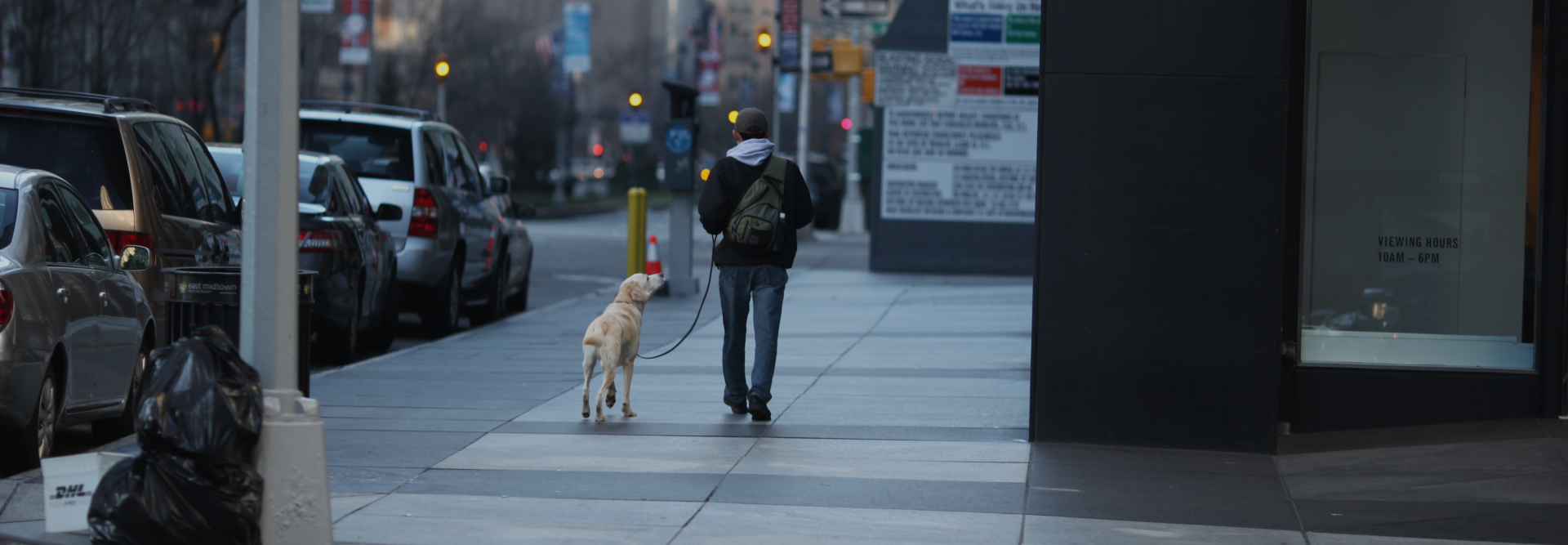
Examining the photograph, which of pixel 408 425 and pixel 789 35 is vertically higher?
pixel 789 35

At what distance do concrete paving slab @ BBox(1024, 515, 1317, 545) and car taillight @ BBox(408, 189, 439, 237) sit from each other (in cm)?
796

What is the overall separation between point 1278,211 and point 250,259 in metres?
4.64

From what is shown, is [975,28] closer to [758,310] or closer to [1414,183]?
[1414,183]

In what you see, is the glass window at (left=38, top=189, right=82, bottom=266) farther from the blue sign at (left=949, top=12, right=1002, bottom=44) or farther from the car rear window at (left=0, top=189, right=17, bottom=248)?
the blue sign at (left=949, top=12, right=1002, bottom=44)

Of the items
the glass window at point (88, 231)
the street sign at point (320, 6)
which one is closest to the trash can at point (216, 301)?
the glass window at point (88, 231)

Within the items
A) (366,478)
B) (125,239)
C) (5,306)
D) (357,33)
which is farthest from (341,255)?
(357,33)

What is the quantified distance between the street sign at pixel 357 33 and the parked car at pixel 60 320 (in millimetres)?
25585

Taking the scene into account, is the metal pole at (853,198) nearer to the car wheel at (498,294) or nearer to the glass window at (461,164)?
the car wheel at (498,294)

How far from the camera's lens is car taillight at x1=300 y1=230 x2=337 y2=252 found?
35.9 ft

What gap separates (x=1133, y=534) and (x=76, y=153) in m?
6.11

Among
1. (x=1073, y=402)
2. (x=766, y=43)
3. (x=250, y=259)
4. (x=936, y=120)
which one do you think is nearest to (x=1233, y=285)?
(x=1073, y=402)

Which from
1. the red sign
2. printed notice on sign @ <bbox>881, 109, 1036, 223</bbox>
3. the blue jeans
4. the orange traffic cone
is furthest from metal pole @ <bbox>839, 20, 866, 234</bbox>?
the blue jeans

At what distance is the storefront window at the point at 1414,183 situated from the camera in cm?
831

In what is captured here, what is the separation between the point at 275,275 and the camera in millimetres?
5227
